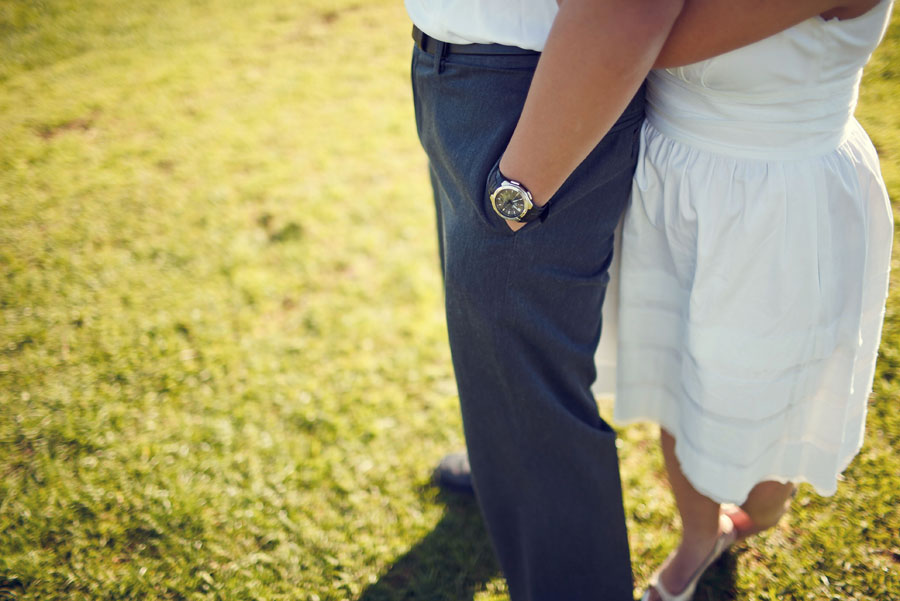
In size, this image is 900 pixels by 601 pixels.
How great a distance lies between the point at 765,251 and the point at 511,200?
1.86ft

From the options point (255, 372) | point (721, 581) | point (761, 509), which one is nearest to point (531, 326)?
point (761, 509)

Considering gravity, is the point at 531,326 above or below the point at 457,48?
below

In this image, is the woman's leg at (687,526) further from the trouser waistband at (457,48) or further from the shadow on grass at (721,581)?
the trouser waistband at (457,48)

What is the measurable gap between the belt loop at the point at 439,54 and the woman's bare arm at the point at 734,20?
45cm

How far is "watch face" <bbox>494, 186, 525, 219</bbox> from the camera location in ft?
3.56

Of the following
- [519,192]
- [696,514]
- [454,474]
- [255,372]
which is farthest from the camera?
[255,372]

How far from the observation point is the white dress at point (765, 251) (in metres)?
1.10

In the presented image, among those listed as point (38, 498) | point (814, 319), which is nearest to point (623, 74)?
point (814, 319)

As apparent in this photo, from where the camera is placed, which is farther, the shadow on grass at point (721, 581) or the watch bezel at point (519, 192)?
the shadow on grass at point (721, 581)

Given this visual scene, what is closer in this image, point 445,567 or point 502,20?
point 502,20

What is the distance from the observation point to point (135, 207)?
3.67m

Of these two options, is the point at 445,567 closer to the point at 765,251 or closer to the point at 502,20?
the point at 765,251

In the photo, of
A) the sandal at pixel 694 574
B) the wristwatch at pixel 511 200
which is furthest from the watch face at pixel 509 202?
the sandal at pixel 694 574

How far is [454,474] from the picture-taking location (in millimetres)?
2189
